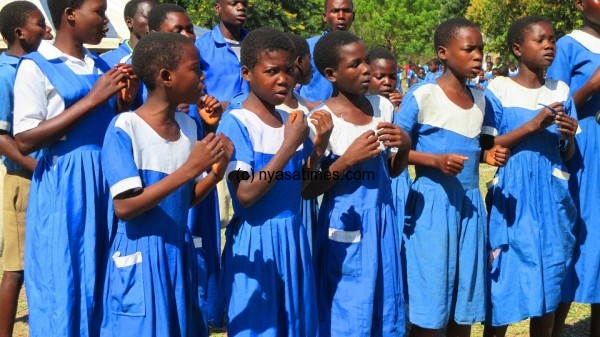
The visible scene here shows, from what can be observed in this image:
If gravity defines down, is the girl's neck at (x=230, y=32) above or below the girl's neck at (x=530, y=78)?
above

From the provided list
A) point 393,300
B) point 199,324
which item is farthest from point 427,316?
point 199,324

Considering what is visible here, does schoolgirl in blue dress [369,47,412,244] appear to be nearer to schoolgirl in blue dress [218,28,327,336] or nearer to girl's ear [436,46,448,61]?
girl's ear [436,46,448,61]

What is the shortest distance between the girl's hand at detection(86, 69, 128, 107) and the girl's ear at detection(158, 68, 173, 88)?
0.27m

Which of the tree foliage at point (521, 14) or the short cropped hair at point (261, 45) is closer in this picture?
the short cropped hair at point (261, 45)

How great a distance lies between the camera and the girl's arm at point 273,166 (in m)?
3.19

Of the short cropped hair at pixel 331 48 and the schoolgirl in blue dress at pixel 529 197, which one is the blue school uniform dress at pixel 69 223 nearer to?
the short cropped hair at pixel 331 48

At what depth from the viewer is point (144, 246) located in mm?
3057

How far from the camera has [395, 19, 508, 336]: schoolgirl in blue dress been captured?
3832 mm

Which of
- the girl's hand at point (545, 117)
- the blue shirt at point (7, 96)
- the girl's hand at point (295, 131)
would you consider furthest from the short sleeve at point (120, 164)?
the girl's hand at point (545, 117)

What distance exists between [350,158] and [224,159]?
2.47 ft

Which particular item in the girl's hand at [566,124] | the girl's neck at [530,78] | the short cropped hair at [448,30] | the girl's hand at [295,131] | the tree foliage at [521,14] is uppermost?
the tree foliage at [521,14]

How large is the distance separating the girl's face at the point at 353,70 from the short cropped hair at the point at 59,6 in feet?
4.22

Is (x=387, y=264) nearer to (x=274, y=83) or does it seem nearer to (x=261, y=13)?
(x=274, y=83)

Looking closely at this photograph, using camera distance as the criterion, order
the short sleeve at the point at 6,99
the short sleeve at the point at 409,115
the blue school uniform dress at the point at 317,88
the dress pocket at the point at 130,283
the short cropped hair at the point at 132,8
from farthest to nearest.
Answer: the blue school uniform dress at the point at 317,88 < the short cropped hair at the point at 132,8 < the short sleeve at the point at 6,99 < the short sleeve at the point at 409,115 < the dress pocket at the point at 130,283
